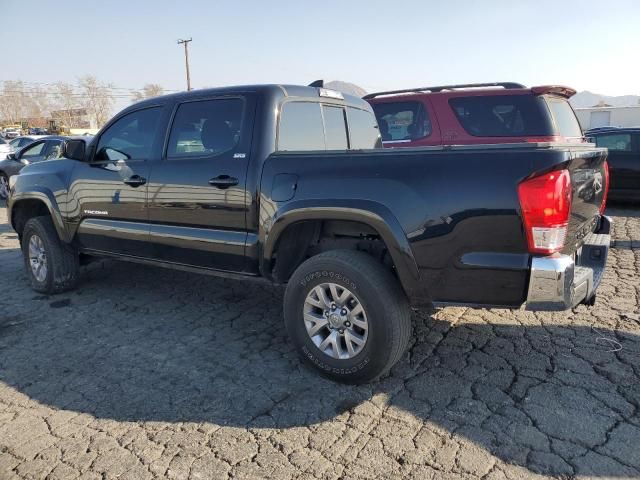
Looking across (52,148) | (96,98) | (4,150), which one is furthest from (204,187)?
(96,98)

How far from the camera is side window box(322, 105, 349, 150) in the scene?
4.10 m

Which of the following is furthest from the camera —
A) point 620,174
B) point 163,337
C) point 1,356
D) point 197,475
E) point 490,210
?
point 620,174

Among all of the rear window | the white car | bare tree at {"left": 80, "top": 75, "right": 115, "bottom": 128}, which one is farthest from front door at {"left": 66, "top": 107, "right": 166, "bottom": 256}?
bare tree at {"left": 80, "top": 75, "right": 115, "bottom": 128}

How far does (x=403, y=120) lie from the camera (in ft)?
22.8

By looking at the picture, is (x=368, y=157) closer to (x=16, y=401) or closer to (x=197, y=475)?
(x=197, y=475)

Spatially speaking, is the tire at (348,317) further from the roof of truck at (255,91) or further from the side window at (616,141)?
the side window at (616,141)

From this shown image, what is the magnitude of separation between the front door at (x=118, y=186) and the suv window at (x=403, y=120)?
3866 mm

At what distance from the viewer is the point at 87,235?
181 inches

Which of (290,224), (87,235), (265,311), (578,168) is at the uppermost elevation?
(578,168)

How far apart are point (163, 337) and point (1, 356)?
1.17m

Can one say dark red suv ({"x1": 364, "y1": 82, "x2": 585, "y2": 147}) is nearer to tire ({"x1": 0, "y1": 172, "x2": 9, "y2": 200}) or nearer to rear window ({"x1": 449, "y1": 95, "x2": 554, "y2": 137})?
rear window ({"x1": 449, "y1": 95, "x2": 554, "y2": 137})

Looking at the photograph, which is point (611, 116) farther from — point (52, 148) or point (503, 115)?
point (52, 148)

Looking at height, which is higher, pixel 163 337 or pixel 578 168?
pixel 578 168

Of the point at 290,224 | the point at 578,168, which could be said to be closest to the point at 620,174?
the point at 578,168
